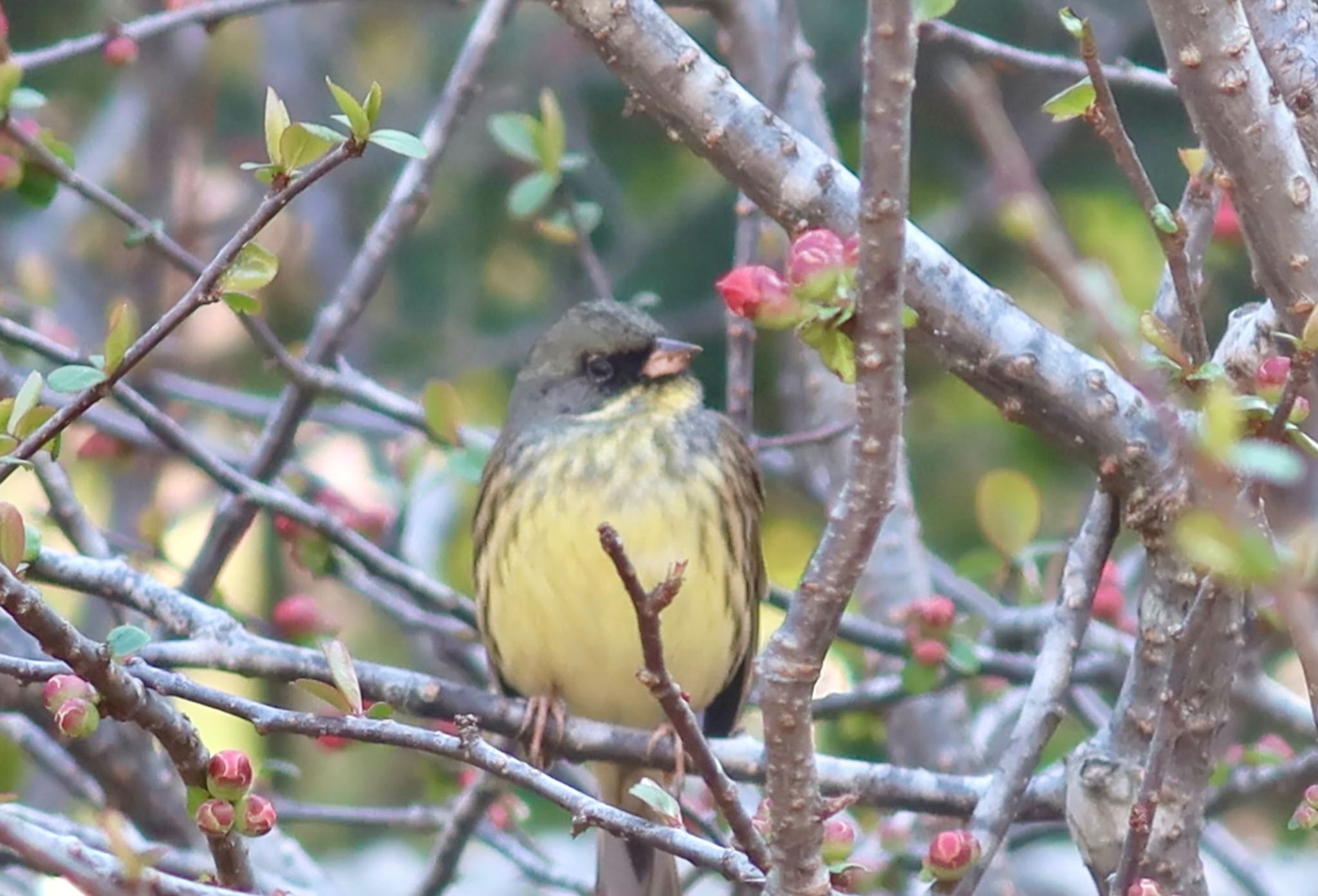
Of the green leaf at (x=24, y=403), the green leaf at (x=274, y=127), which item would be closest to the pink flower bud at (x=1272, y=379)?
the green leaf at (x=274, y=127)

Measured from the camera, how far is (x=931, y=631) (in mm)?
3109

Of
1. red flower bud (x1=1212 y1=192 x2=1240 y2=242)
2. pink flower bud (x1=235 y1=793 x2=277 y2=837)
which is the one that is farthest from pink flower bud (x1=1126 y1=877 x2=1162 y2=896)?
red flower bud (x1=1212 y1=192 x2=1240 y2=242)

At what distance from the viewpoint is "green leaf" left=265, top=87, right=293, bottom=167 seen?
6.62 ft

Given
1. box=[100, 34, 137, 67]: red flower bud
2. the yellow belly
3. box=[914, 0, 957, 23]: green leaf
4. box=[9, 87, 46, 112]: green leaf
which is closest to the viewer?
box=[914, 0, 957, 23]: green leaf

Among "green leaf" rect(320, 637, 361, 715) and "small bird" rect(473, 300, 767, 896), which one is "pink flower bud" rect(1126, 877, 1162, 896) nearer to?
"green leaf" rect(320, 637, 361, 715)

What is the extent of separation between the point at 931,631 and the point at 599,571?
574 millimetres

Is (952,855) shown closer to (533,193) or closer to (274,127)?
(274,127)

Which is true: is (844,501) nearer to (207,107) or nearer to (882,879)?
(882,879)

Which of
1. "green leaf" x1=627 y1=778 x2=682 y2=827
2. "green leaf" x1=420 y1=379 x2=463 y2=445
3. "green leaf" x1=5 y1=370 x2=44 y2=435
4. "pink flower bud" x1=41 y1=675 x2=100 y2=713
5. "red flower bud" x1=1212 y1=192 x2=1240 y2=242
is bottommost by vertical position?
"pink flower bud" x1=41 y1=675 x2=100 y2=713

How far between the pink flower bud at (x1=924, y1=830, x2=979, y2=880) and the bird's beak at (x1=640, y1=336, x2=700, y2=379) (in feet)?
5.55

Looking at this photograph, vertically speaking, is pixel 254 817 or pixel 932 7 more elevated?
pixel 932 7

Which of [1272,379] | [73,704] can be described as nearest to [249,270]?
[73,704]

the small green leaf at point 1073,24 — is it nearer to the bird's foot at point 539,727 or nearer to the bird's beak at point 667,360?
the bird's foot at point 539,727

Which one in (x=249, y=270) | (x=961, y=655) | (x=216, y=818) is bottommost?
(x=216, y=818)
